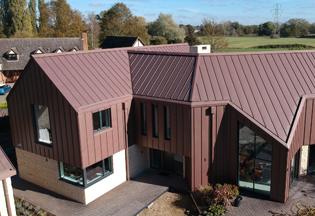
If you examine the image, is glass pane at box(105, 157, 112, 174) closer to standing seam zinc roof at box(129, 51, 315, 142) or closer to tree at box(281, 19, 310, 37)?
standing seam zinc roof at box(129, 51, 315, 142)

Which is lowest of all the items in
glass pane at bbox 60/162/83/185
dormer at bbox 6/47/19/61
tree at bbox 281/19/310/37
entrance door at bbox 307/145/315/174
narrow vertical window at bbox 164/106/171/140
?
entrance door at bbox 307/145/315/174

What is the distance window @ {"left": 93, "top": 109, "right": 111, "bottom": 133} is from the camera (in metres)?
14.7

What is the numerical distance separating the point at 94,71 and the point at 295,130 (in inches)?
421

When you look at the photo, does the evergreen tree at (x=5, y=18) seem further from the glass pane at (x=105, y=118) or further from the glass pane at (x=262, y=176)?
the glass pane at (x=262, y=176)

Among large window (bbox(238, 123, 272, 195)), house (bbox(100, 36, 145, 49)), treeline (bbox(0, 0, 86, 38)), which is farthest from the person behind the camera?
treeline (bbox(0, 0, 86, 38))

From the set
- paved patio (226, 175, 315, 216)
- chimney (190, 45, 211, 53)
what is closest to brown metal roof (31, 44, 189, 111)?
paved patio (226, 175, 315, 216)

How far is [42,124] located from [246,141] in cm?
1046

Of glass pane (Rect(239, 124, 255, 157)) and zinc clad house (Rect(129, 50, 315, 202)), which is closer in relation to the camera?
zinc clad house (Rect(129, 50, 315, 202))

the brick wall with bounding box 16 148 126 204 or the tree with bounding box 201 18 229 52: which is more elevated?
the tree with bounding box 201 18 229 52

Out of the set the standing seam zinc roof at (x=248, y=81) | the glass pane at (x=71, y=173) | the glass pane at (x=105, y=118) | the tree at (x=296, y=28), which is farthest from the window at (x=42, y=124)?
the tree at (x=296, y=28)

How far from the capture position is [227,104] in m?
15.0

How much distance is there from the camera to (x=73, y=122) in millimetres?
13508

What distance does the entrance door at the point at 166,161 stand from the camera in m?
17.1

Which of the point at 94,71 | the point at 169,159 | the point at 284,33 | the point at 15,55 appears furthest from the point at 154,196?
the point at 284,33
